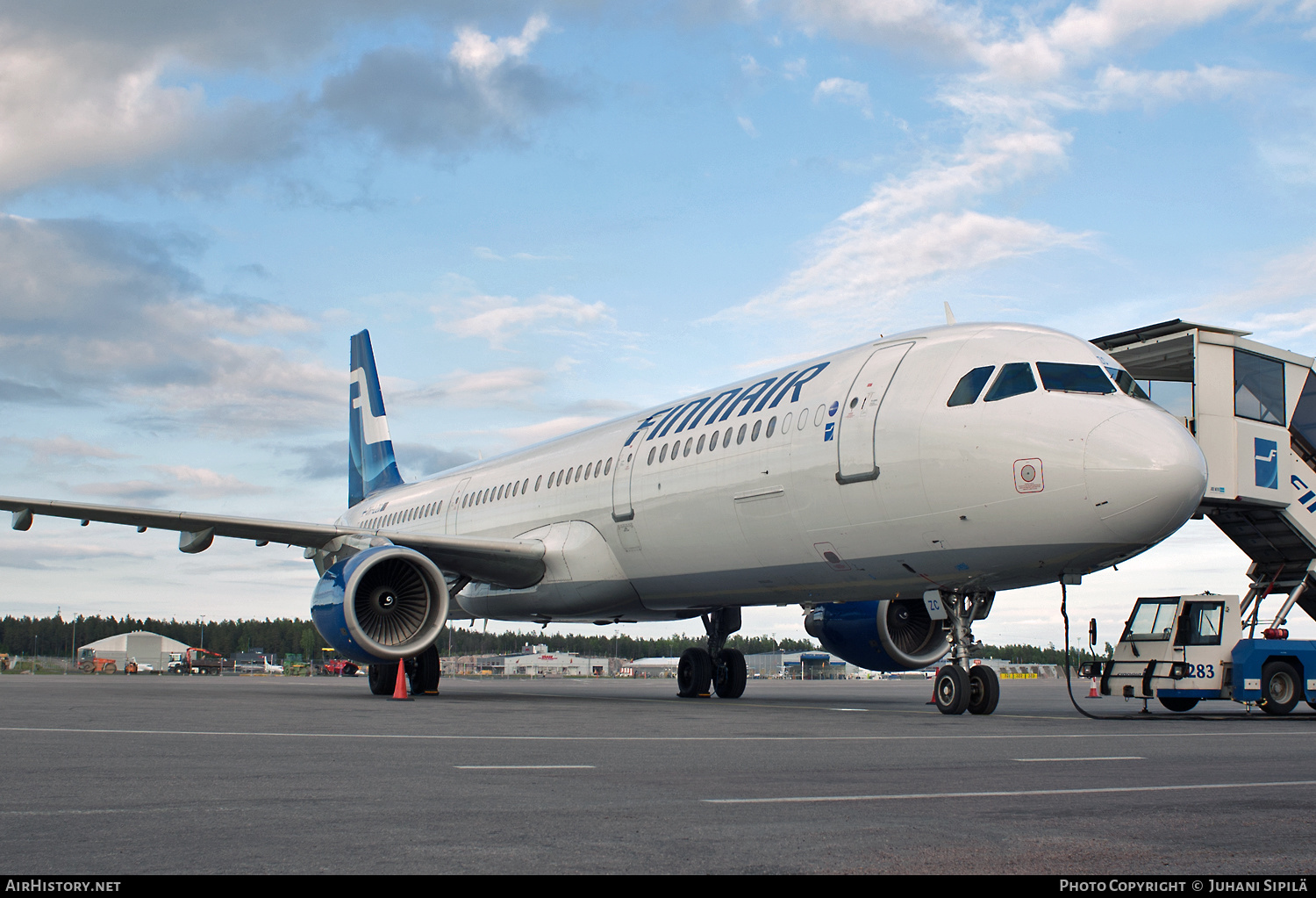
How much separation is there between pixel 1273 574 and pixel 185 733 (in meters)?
17.6

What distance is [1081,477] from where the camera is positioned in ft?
36.8

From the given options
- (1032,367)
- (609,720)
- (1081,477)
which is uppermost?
(1032,367)

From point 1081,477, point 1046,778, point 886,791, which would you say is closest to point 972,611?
point 1081,477

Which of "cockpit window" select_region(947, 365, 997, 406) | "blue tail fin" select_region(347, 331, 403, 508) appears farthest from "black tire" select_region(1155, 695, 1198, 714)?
"blue tail fin" select_region(347, 331, 403, 508)

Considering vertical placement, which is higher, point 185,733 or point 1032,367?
point 1032,367

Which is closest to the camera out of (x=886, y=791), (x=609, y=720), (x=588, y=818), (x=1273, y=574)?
(x=588, y=818)

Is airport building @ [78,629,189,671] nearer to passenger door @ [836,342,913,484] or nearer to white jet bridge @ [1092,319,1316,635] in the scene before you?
white jet bridge @ [1092,319,1316,635]

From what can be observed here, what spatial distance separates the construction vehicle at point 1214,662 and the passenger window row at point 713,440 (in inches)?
241

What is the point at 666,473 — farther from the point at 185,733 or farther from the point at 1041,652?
the point at 1041,652

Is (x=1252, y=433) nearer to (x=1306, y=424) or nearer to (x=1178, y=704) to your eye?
(x=1306, y=424)

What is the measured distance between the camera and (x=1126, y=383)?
499 inches

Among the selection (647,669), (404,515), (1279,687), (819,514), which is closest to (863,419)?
(819,514)

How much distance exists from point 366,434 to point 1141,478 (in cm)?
2375

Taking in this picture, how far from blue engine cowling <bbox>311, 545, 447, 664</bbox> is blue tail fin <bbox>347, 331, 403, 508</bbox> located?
43.2ft
